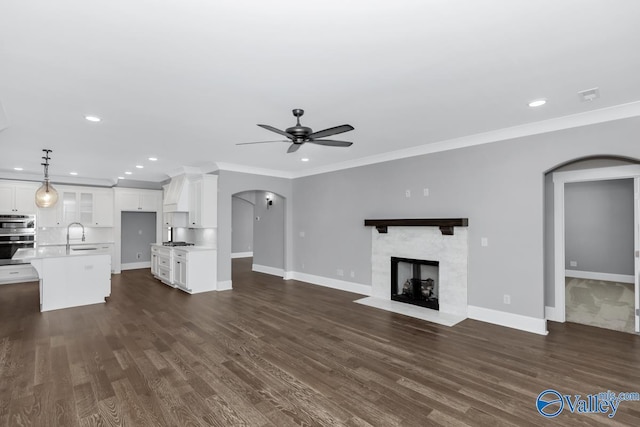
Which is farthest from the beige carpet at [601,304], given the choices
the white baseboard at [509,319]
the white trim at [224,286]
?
the white trim at [224,286]

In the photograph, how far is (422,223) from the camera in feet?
16.9

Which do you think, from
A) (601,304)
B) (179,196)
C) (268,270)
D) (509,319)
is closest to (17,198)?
(179,196)

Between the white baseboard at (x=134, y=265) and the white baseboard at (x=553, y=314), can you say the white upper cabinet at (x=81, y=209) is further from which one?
the white baseboard at (x=553, y=314)

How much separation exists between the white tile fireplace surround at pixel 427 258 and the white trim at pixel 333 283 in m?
0.27

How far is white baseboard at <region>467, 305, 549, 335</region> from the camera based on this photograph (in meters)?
4.07

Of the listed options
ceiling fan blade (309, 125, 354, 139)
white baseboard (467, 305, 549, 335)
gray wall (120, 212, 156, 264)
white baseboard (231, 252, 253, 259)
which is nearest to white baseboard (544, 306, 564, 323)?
white baseboard (467, 305, 549, 335)

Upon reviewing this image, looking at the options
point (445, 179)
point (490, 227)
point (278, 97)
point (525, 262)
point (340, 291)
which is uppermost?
point (278, 97)

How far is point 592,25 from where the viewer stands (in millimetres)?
2059

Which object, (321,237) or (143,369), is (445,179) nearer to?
(321,237)

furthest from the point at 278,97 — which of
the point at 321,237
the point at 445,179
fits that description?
the point at 321,237

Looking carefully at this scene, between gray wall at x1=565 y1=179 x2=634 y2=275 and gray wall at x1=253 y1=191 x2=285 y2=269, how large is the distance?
23.6ft

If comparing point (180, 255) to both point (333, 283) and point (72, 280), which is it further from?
point (333, 283)

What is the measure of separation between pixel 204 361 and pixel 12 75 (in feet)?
10.1

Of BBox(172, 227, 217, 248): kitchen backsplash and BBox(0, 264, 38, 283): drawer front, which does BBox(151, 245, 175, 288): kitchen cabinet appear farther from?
BBox(0, 264, 38, 283): drawer front
